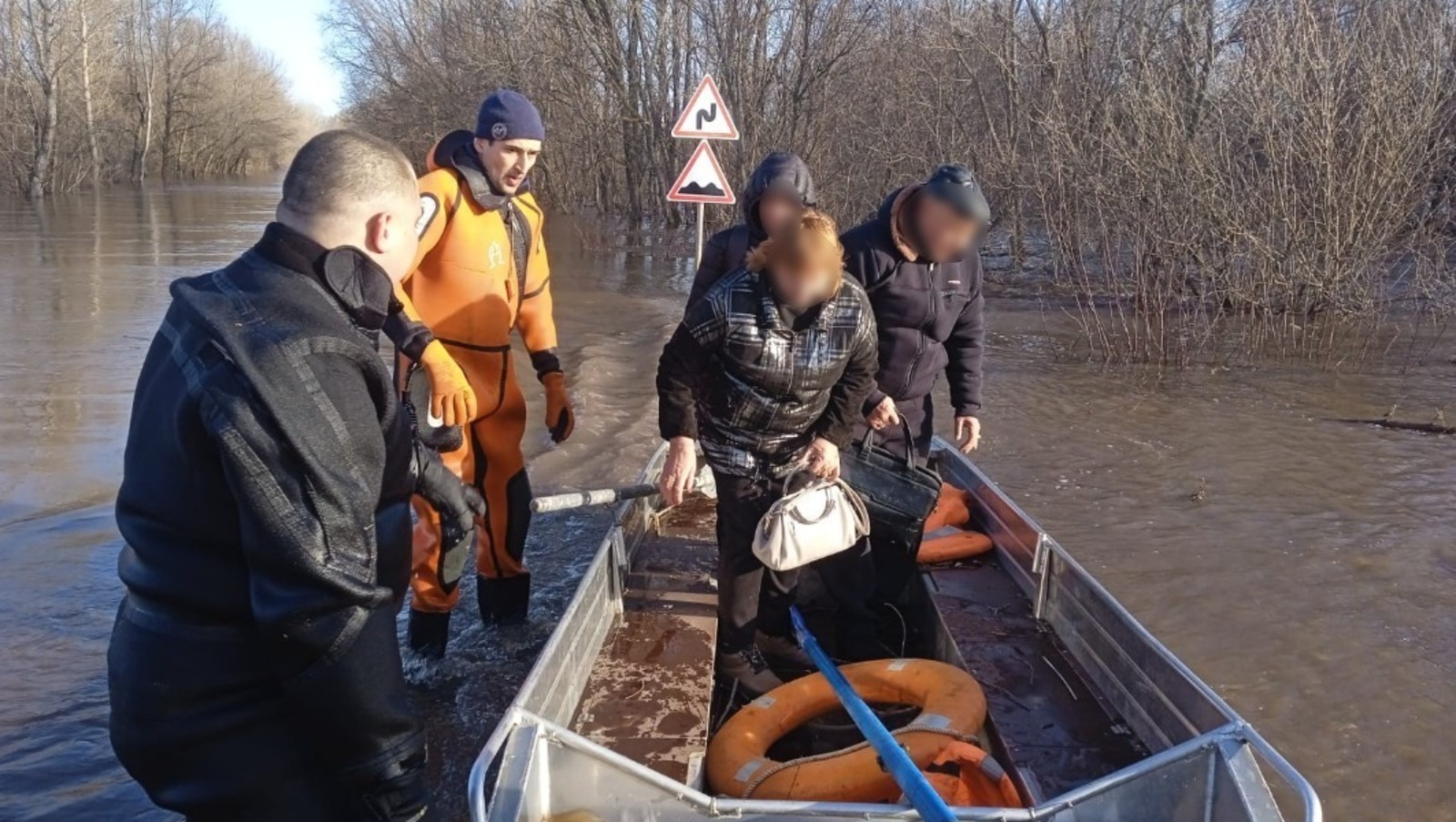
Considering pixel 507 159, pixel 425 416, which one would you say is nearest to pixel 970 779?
pixel 425 416

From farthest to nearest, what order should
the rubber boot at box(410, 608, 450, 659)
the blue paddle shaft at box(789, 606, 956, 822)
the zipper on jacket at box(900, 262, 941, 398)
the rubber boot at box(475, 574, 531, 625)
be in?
the rubber boot at box(475, 574, 531, 625) < the rubber boot at box(410, 608, 450, 659) < the zipper on jacket at box(900, 262, 941, 398) < the blue paddle shaft at box(789, 606, 956, 822)

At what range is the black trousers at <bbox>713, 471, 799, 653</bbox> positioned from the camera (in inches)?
138

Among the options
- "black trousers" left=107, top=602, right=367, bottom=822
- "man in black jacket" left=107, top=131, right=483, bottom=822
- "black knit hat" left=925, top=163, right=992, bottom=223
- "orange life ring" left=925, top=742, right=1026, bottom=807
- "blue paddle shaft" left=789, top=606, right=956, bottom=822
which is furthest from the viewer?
"black knit hat" left=925, top=163, right=992, bottom=223

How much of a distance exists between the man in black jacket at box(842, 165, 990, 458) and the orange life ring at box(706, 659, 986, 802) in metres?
0.95

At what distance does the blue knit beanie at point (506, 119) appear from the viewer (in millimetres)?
3854

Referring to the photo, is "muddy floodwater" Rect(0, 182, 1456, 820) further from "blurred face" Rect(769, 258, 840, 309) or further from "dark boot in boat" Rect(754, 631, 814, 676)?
"blurred face" Rect(769, 258, 840, 309)

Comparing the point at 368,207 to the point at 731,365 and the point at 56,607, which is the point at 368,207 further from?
the point at 56,607

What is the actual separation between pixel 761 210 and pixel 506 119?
1106 millimetres

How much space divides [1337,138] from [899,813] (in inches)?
432

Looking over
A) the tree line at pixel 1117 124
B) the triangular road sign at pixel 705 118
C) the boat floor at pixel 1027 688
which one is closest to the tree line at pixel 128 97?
the tree line at pixel 1117 124

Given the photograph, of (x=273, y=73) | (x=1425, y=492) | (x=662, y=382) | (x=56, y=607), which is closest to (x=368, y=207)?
(x=662, y=382)

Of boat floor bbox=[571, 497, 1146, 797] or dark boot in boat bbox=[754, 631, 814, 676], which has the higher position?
boat floor bbox=[571, 497, 1146, 797]

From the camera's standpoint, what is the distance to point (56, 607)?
203 inches

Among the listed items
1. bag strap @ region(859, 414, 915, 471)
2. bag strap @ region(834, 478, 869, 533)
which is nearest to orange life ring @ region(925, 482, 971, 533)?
bag strap @ region(859, 414, 915, 471)
